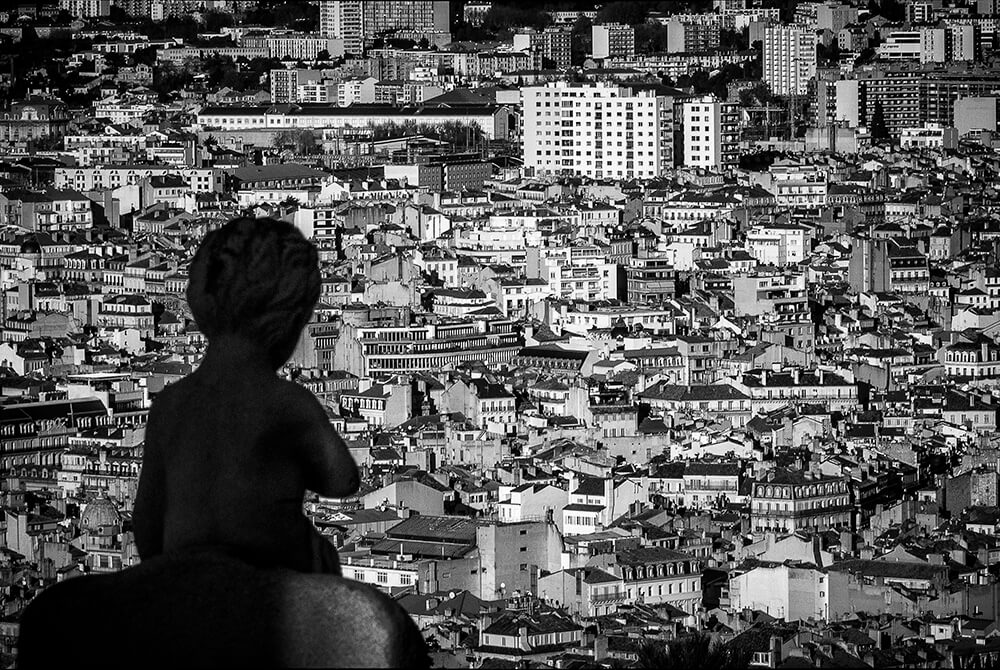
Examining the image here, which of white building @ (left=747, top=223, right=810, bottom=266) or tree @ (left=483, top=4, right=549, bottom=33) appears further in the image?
tree @ (left=483, top=4, right=549, bottom=33)

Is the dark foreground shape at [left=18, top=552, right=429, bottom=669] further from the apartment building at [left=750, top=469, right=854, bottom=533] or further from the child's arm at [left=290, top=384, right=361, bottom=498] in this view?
the apartment building at [left=750, top=469, right=854, bottom=533]

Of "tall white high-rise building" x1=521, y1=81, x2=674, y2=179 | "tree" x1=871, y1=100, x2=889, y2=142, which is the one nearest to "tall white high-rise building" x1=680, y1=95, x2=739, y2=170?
"tall white high-rise building" x1=521, y1=81, x2=674, y2=179

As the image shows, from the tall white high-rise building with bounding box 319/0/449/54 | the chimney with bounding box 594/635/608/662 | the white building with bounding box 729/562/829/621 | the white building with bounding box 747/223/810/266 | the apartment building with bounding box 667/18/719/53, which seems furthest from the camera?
the tall white high-rise building with bounding box 319/0/449/54

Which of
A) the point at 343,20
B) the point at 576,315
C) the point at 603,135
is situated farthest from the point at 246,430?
the point at 343,20

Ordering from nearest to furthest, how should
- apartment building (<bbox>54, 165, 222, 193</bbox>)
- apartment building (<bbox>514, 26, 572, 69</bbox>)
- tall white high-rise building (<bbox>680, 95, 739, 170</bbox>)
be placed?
apartment building (<bbox>54, 165, 222, 193</bbox>) < tall white high-rise building (<bbox>680, 95, 739, 170</bbox>) < apartment building (<bbox>514, 26, 572, 69</bbox>)

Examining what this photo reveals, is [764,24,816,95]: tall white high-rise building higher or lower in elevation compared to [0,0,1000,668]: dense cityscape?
higher

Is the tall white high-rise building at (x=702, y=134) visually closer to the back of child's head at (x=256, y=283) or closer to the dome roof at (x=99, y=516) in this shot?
the dome roof at (x=99, y=516)
